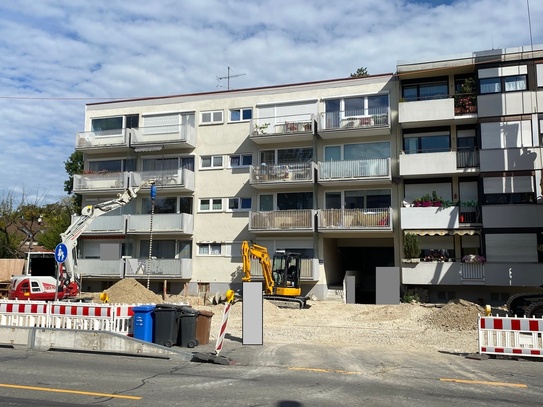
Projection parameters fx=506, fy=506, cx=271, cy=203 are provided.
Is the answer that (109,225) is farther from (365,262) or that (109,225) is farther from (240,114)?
(365,262)

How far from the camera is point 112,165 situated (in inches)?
1400

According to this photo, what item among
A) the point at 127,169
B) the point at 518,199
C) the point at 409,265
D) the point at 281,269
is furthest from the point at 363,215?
the point at 127,169

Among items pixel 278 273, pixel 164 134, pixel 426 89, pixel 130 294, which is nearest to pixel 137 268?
pixel 130 294

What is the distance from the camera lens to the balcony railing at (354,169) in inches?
1121

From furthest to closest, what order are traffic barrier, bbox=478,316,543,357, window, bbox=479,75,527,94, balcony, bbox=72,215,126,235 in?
balcony, bbox=72,215,126,235 < window, bbox=479,75,527,94 < traffic barrier, bbox=478,316,543,357

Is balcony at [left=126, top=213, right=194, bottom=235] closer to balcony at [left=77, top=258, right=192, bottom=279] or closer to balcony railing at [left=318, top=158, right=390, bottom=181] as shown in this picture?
balcony at [left=77, top=258, right=192, bottom=279]

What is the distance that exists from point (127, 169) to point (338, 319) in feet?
64.8

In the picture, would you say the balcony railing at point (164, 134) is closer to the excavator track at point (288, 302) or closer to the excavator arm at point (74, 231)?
the excavator arm at point (74, 231)

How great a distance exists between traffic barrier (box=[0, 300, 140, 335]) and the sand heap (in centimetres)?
1083

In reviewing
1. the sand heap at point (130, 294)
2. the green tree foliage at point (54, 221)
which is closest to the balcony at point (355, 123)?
the sand heap at point (130, 294)

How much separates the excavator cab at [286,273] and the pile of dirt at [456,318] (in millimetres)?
8385

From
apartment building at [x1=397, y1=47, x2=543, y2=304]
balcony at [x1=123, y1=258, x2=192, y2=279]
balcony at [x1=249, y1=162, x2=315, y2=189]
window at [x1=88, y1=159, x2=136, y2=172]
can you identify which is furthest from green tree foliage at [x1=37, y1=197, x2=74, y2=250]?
apartment building at [x1=397, y1=47, x2=543, y2=304]

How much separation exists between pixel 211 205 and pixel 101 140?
9210 mm

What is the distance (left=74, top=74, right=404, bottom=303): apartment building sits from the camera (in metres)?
29.6
